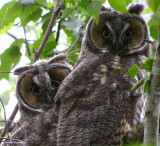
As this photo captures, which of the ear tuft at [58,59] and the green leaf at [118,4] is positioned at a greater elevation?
the green leaf at [118,4]

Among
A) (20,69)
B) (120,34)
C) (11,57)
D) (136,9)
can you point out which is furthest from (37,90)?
(136,9)

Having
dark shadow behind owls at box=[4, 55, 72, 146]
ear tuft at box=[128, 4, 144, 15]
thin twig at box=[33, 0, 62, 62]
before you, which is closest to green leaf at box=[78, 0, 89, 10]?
thin twig at box=[33, 0, 62, 62]

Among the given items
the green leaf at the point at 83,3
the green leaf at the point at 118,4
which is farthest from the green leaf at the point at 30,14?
the green leaf at the point at 118,4

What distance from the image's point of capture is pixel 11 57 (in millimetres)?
4227

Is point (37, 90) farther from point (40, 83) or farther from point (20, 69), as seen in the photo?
point (20, 69)

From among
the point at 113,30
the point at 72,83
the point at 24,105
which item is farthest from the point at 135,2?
the point at 24,105

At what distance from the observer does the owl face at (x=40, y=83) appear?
404 cm

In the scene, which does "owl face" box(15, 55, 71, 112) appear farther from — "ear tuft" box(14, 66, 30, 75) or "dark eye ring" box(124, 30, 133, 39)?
"dark eye ring" box(124, 30, 133, 39)

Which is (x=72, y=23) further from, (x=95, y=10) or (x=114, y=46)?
(x=95, y=10)

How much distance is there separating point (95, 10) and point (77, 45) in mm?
2106

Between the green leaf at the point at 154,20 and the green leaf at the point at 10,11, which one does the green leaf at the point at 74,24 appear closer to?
the green leaf at the point at 10,11

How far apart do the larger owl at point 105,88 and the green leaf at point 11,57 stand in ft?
2.93

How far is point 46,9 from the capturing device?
435cm

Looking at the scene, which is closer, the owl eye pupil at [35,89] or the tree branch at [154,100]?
the tree branch at [154,100]
